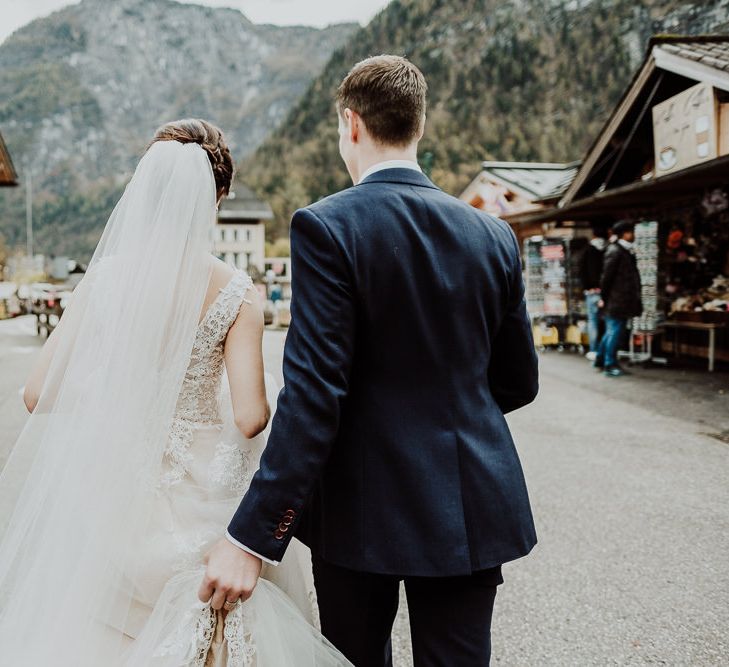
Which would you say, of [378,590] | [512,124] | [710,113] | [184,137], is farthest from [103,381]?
[512,124]

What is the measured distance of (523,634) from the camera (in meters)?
3.12

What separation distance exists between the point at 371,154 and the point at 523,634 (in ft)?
7.99

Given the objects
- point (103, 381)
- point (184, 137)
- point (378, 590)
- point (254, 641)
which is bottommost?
point (254, 641)

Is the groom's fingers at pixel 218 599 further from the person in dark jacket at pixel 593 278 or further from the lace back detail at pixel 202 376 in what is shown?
the person in dark jacket at pixel 593 278

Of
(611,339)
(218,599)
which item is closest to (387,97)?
(218,599)

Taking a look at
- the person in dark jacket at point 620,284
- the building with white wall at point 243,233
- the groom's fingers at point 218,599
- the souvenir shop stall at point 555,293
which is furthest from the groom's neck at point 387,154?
the building with white wall at point 243,233

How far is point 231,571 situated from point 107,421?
2.04 feet

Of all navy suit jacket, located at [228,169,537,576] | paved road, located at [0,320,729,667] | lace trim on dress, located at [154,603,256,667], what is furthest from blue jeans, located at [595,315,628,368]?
lace trim on dress, located at [154,603,256,667]

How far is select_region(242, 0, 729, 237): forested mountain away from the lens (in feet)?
247

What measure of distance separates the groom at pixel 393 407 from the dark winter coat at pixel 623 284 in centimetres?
908

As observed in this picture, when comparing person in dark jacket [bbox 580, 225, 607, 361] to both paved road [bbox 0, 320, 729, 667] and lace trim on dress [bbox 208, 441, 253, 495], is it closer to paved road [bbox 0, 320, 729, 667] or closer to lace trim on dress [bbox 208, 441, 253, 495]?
paved road [bbox 0, 320, 729, 667]

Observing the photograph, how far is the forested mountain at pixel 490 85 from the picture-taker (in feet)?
247

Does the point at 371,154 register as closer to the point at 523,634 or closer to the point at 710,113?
the point at 523,634

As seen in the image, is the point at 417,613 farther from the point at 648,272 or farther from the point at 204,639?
the point at 648,272
